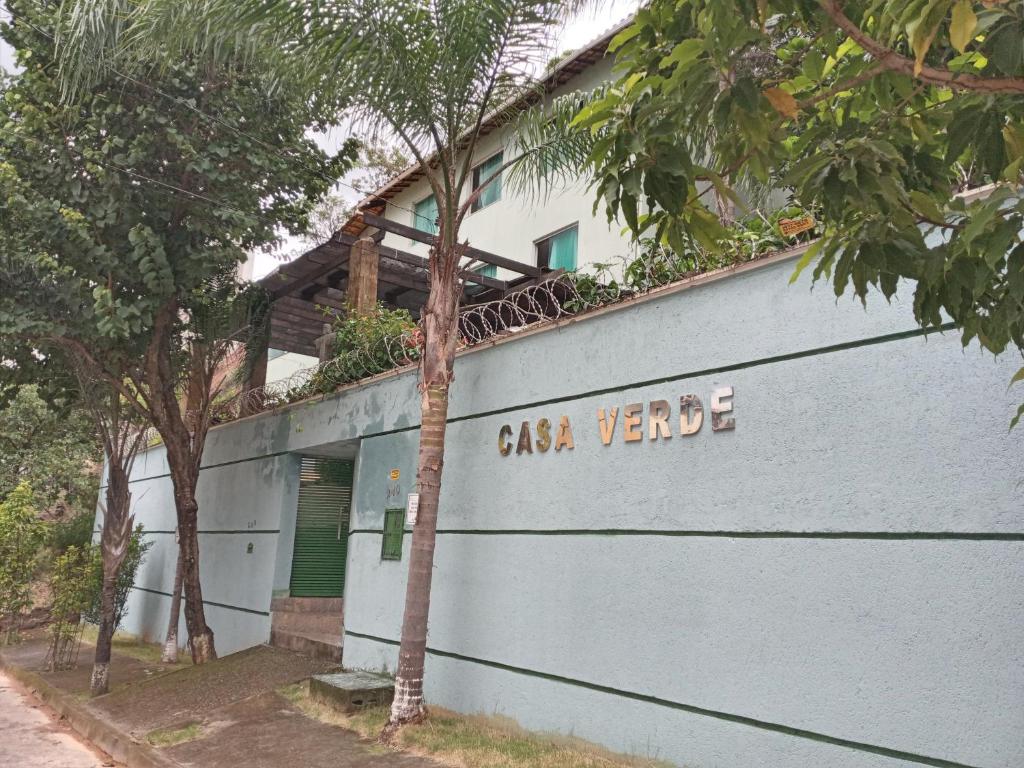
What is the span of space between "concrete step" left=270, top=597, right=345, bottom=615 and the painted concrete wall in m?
2.71

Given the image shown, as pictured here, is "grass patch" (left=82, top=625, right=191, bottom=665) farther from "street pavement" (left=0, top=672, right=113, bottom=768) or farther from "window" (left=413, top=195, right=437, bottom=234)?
"window" (left=413, top=195, right=437, bottom=234)

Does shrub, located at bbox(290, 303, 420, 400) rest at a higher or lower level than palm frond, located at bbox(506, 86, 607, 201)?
lower

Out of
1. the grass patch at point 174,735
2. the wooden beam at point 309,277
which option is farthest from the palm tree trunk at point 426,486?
the wooden beam at point 309,277

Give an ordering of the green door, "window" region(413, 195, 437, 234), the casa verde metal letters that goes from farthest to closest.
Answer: "window" region(413, 195, 437, 234)
the green door
the casa verde metal letters

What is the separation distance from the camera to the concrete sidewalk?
6359mm

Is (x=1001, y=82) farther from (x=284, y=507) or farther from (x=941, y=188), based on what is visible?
(x=284, y=507)

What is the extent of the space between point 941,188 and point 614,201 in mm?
1322

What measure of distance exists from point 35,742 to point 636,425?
22.1 ft

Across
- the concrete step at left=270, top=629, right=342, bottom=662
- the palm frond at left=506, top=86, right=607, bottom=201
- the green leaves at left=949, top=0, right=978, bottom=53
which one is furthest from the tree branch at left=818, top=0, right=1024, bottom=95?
the concrete step at left=270, top=629, right=342, bottom=662

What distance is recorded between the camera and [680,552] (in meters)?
5.59

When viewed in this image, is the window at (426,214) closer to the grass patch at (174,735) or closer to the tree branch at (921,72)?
the grass patch at (174,735)

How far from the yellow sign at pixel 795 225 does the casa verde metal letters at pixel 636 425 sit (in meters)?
1.08

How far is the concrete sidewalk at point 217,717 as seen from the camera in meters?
6.36

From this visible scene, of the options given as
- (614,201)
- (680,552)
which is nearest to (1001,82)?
A: (614,201)
